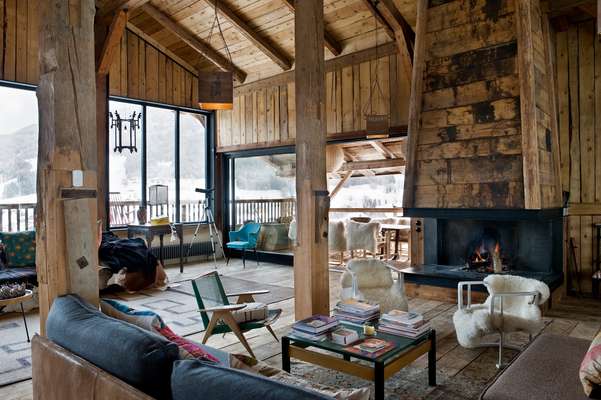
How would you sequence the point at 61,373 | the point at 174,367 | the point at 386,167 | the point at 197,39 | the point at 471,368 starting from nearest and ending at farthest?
the point at 174,367, the point at 61,373, the point at 471,368, the point at 197,39, the point at 386,167

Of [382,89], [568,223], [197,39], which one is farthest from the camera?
[197,39]

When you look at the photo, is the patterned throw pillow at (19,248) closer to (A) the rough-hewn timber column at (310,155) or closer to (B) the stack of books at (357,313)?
(A) the rough-hewn timber column at (310,155)

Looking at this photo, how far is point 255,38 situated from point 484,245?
15.8ft

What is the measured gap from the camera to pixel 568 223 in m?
5.48

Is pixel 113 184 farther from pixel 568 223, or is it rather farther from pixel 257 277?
pixel 568 223

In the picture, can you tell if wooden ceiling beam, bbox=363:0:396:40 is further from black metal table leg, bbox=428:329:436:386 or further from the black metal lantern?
black metal table leg, bbox=428:329:436:386

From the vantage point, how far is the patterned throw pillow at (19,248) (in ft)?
17.3

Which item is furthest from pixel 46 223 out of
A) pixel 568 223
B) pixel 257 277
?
pixel 568 223

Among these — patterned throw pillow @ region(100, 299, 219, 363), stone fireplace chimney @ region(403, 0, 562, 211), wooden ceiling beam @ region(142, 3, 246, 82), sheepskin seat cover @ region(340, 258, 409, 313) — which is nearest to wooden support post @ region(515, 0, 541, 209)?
stone fireplace chimney @ region(403, 0, 562, 211)

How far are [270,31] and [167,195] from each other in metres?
3.36

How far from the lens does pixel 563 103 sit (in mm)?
5465

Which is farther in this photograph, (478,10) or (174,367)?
(478,10)

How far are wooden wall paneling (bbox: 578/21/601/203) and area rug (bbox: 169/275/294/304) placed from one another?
3910mm

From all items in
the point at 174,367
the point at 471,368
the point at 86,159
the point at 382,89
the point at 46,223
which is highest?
the point at 382,89
